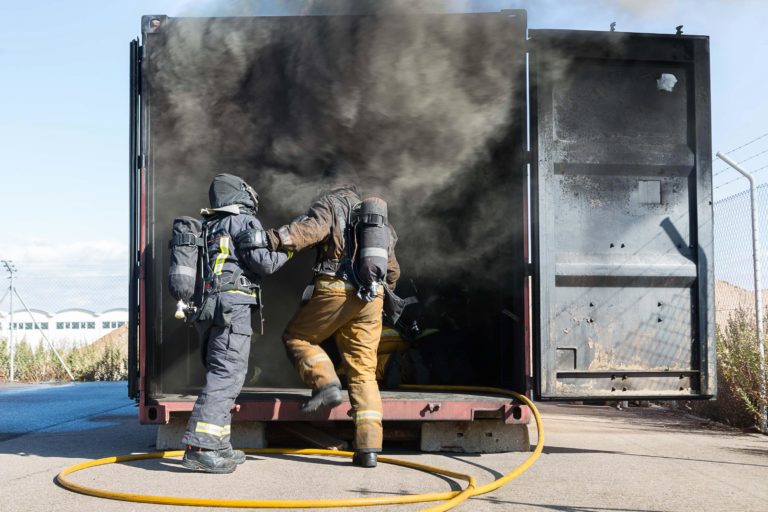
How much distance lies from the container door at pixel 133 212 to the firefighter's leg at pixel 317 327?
1.08 metres

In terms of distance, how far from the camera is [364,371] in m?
5.36

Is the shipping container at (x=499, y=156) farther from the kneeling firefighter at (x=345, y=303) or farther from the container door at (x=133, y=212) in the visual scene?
the kneeling firefighter at (x=345, y=303)

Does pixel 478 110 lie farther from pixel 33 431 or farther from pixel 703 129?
pixel 33 431

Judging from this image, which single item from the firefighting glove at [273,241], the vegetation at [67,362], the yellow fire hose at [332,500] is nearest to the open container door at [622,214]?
the yellow fire hose at [332,500]

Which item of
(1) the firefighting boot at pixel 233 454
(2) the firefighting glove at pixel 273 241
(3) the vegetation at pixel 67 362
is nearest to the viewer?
(1) the firefighting boot at pixel 233 454

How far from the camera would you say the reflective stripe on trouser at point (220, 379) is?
498 centimetres

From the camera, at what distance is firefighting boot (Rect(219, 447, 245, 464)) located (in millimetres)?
5098

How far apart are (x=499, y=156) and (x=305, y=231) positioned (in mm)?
2192

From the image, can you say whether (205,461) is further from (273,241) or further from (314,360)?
(273,241)

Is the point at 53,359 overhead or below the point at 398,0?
below

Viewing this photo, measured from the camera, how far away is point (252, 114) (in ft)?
23.2

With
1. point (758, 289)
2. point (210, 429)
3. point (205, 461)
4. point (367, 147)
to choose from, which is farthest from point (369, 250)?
point (758, 289)

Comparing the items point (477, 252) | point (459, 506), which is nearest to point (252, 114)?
point (477, 252)

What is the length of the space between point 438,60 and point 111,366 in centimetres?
Result: 1281
